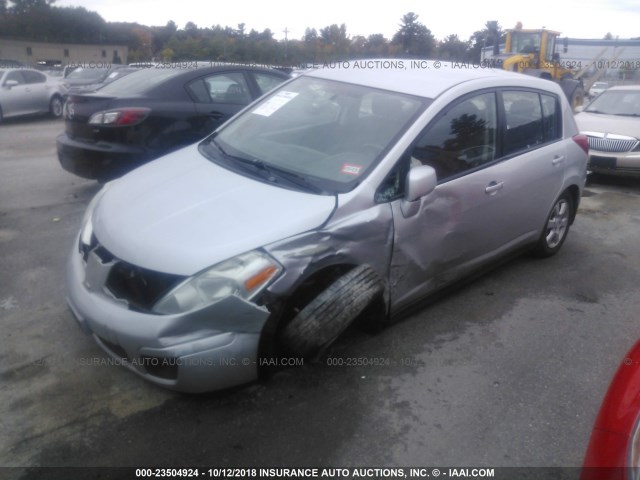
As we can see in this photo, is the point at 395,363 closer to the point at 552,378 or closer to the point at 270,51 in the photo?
the point at 552,378

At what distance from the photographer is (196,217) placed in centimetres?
298

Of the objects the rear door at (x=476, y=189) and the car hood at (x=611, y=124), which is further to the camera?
the car hood at (x=611, y=124)

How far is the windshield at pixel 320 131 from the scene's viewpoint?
3400 mm

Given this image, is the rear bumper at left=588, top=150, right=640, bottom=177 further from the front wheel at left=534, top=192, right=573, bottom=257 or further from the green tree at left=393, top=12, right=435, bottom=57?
the green tree at left=393, top=12, right=435, bottom=57

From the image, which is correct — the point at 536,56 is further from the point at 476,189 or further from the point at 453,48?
the point at 476,189

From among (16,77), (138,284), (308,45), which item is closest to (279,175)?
(138,284)

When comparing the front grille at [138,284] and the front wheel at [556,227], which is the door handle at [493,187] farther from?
the front grille at [138,284]

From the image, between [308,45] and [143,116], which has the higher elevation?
[308,45]

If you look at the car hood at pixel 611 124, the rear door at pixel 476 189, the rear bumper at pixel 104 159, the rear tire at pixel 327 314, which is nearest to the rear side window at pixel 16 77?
the rear bumper at pixel 104 159

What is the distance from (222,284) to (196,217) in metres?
0.48

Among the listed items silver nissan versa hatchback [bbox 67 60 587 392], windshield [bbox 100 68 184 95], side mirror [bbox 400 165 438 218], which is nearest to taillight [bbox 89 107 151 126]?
windshield [bbox 100 68 184 95]

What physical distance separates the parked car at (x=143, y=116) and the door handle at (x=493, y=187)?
3.49 metres

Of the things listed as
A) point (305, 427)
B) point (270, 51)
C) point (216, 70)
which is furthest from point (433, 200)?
point (270, 51)

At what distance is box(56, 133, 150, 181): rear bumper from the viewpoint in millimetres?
5855
